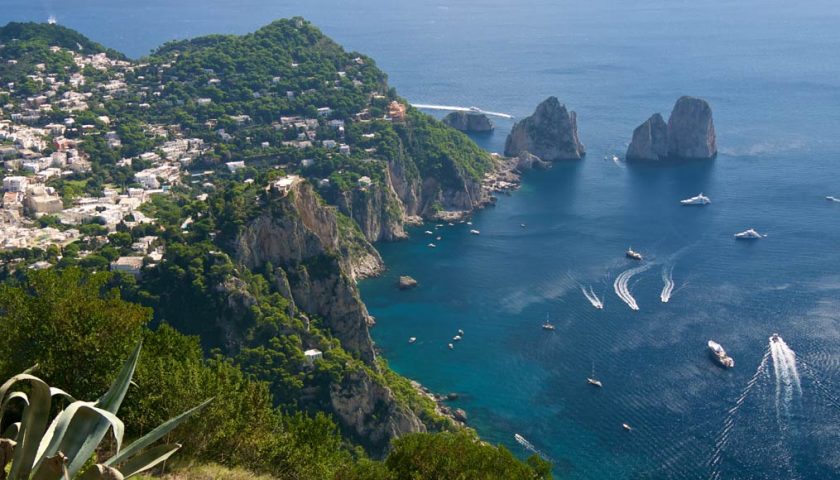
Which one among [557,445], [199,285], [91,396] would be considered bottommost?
[557,445]

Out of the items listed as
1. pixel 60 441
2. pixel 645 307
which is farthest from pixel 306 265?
pixel 60 441

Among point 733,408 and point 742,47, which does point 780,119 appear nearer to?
point 742,47

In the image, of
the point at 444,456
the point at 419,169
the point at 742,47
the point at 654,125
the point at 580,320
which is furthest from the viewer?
the point at 742,47

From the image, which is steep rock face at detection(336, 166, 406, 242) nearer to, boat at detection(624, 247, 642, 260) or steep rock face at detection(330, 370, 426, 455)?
boat at detection(624, 247, 642, 260)

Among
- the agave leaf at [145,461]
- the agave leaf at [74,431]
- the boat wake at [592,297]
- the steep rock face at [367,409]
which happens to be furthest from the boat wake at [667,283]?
the agave leaf at [74,431]

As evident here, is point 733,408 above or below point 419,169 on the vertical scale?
below

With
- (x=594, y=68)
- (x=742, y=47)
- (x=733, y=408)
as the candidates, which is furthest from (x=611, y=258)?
(x=742, y=47)
